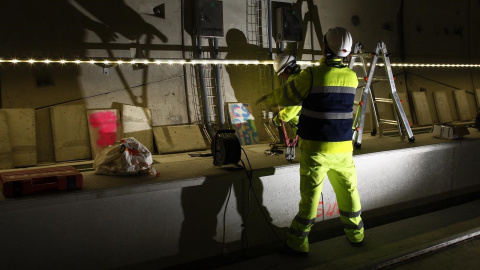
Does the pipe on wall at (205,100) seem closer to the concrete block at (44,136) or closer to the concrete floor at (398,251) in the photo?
the concrete block at (44,136)

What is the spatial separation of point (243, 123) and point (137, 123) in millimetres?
1727

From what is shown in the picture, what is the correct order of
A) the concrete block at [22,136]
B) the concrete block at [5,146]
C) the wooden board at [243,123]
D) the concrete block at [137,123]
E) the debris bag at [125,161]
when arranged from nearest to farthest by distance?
the debris bag at [125,161], the concrete block at [5,146], the concrete block at [22,136], the concrete block at [137,123], the wooden board at [243,123]

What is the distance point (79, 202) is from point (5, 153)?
2.04m

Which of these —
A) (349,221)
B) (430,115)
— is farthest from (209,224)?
(430,115)

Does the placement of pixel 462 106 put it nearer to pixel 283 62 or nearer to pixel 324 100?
pixel 283 62

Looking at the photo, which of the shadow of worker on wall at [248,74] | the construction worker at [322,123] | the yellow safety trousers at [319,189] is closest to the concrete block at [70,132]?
the shadow of worker on wall at [248,74]

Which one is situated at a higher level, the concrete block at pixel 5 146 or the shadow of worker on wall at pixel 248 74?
the shadow of worker on wall at pixel 248 74

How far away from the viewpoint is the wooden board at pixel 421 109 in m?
8.73

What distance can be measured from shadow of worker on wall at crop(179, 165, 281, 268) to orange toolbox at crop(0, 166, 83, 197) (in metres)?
1.02

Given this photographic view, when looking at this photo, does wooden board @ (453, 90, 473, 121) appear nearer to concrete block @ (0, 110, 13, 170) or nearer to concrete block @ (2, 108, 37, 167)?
concrete block @ (2, 108, 37, 167)

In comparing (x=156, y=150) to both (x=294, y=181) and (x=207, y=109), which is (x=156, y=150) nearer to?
(x=207, y=109)

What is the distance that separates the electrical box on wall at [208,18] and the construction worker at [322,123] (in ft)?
7.79

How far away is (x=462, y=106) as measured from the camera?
9.62 m

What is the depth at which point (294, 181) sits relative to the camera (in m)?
4.70
